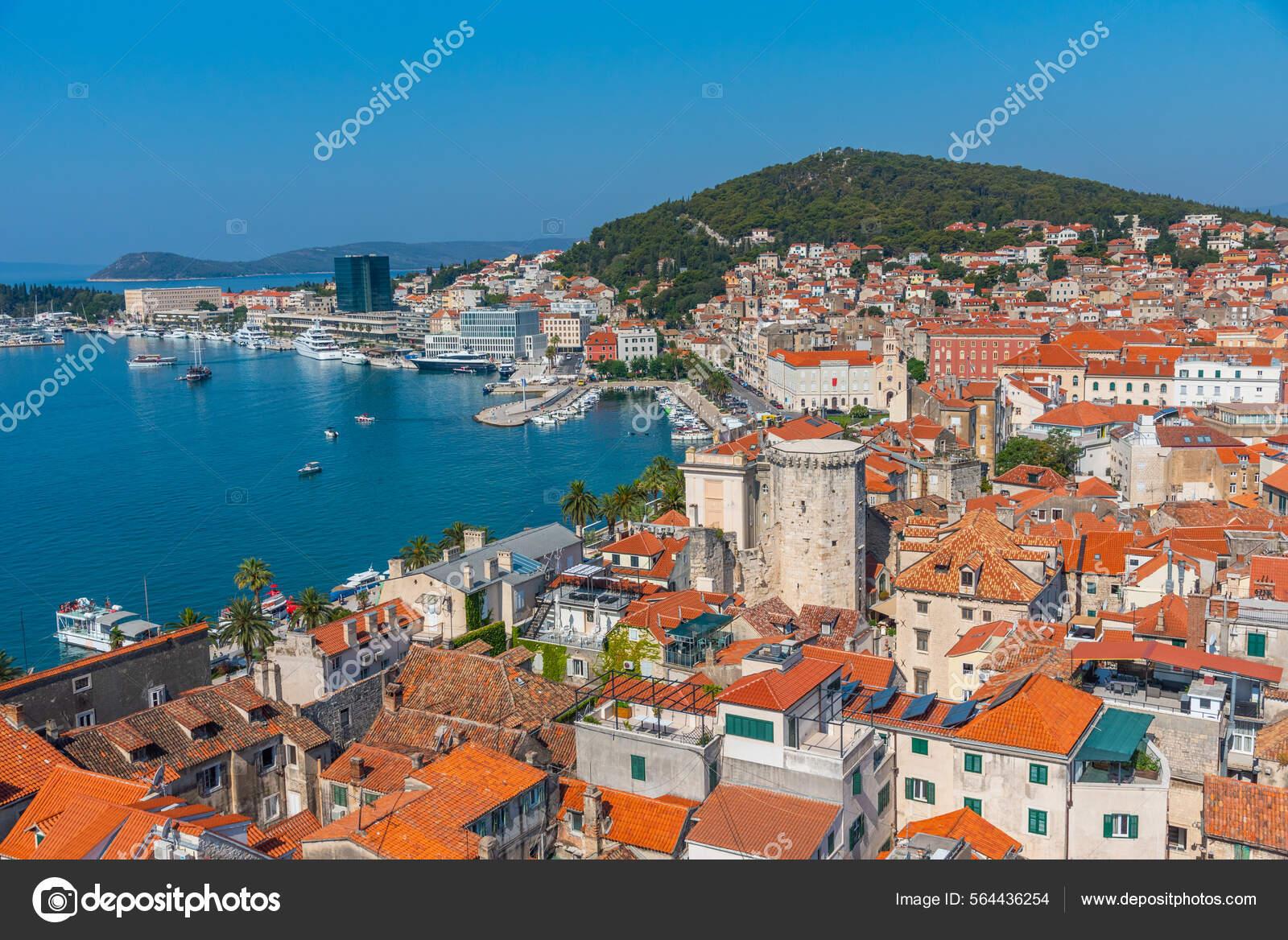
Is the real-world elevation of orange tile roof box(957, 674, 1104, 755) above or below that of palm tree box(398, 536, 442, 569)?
above

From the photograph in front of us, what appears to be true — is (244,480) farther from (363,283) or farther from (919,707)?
(363,283)

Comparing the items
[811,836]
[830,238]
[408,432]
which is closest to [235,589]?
[811,836]

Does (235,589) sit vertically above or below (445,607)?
below

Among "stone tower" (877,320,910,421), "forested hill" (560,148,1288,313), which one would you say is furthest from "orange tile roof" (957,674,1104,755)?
"forested hill" (560,148,1288,313)

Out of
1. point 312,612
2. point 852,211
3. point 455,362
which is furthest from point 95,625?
point 852,211

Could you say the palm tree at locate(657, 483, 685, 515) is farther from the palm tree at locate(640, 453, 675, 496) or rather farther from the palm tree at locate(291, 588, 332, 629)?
the palm tree at locate(291, 588, 332, 629)

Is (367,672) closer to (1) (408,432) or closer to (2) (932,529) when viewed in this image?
(2) (932,529)
